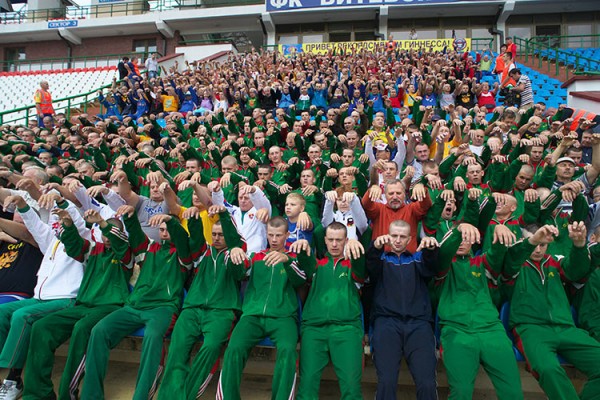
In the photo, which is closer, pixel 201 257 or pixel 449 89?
pixel 201 257

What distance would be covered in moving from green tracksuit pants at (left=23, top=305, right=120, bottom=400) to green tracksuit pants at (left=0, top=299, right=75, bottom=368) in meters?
0.15

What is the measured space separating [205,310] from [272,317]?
0.58 meters

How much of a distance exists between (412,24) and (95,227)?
62.1 ft

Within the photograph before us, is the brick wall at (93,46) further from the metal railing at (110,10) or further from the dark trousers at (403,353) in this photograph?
the dark trousers at (403,353)

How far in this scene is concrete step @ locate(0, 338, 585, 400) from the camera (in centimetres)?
294

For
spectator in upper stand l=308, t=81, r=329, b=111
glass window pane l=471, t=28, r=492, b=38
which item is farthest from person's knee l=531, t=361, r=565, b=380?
glass window pane l=471, t=28, r=492, b=38

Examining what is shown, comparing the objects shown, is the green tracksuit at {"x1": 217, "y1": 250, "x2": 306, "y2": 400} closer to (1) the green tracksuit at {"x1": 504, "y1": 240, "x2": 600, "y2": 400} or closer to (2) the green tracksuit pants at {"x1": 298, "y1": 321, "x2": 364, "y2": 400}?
(2) the green tracksuit pants at {"x1": 298, "y1": 321, "x2": 364, "y2": 400}

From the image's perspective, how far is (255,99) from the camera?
1009 cm

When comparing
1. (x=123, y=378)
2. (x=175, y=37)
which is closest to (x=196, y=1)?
(x=175, y=37)

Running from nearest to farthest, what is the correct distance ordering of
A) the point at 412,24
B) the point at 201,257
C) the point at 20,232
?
the point at 201,257 → the point at 20,232 → the point at 412,24

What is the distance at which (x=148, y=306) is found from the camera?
3.23m

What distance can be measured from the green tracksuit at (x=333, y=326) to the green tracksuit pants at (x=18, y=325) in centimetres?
214

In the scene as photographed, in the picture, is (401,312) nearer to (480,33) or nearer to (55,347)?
(55,347)

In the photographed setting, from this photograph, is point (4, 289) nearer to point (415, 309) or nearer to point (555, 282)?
point (415, 309)
